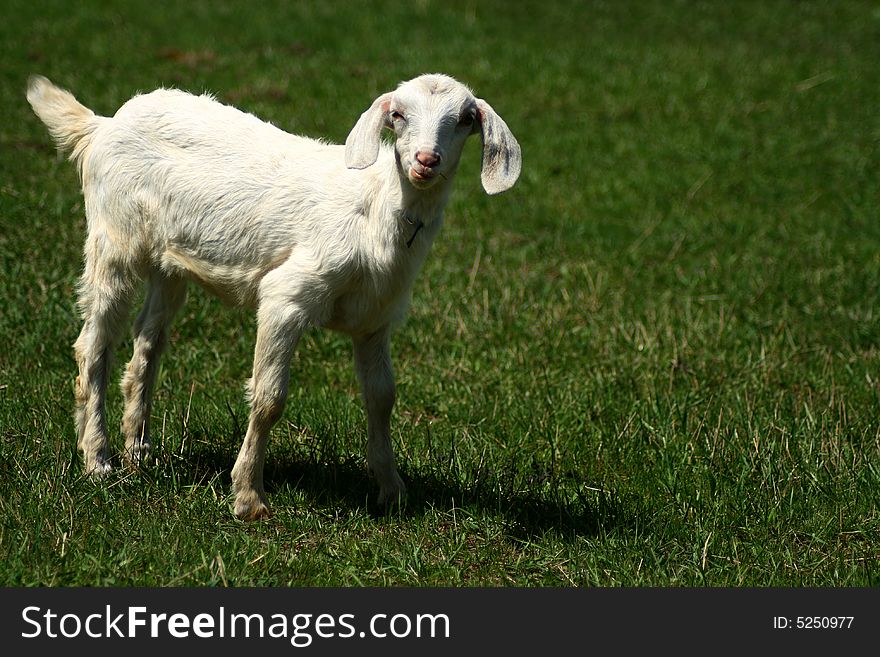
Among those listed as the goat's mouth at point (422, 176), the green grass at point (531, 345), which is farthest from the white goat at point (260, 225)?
the green grass at point (531, 345)

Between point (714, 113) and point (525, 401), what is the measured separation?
6.82 metres

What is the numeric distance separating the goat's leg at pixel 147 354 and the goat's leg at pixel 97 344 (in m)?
0.17

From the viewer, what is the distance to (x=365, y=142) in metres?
4.52

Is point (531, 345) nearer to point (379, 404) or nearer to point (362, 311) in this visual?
point (379, 404)

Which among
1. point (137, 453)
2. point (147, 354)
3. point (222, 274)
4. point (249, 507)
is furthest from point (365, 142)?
point (137, 453)

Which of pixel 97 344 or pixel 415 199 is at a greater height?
pixel 415 199

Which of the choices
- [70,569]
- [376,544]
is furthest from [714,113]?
[70,569]

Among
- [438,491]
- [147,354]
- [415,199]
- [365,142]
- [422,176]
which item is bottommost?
[438,491]

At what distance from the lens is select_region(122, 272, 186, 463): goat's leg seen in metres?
5.39

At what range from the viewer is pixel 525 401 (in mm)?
6223

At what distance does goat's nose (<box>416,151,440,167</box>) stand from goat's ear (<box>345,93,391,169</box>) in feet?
0.80

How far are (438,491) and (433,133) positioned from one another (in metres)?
1.68

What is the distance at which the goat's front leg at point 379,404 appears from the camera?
5.09 metres

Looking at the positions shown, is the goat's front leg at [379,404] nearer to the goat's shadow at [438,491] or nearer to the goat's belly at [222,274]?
the goat's shadow at [438,491]
